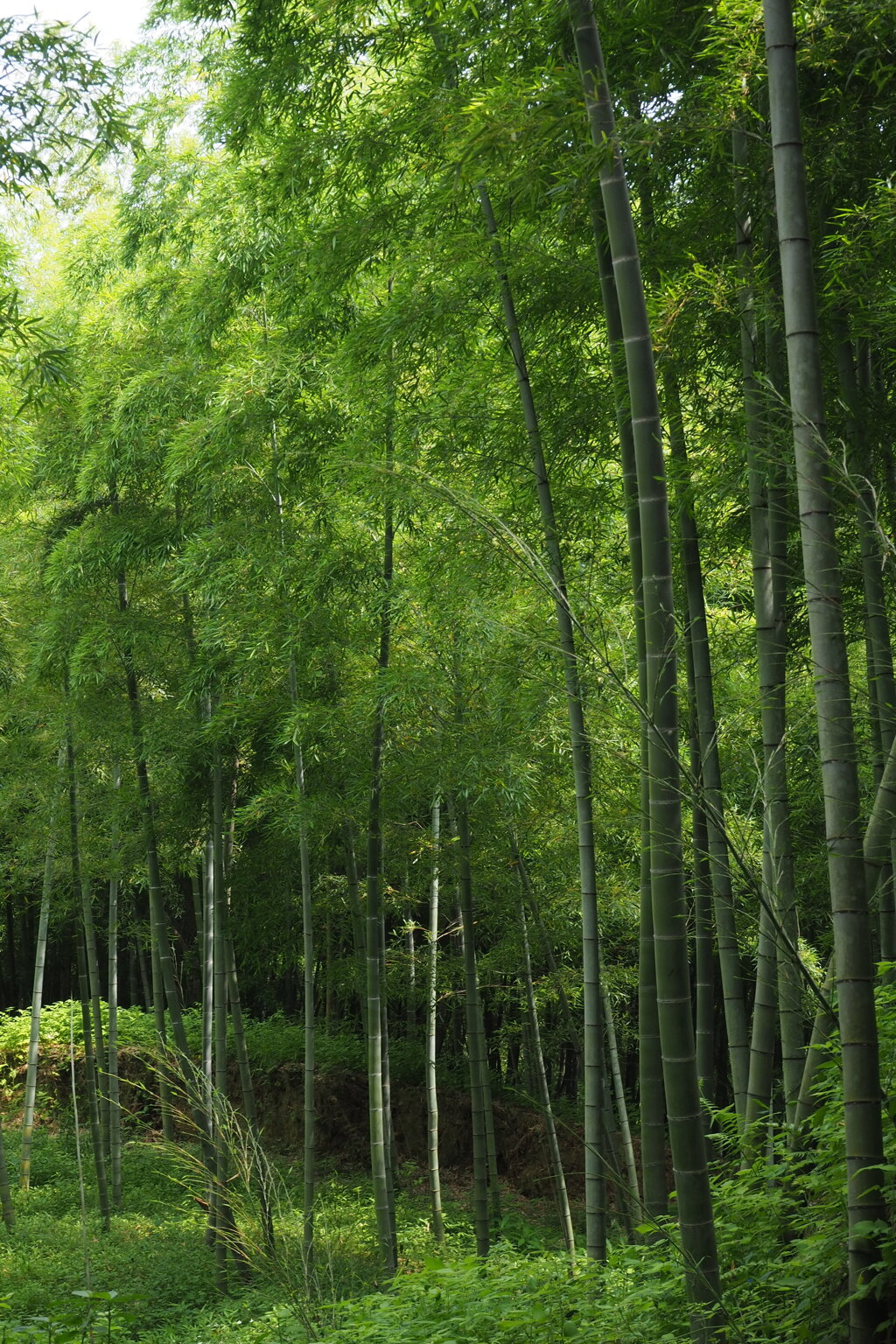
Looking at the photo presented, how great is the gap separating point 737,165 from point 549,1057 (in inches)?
447

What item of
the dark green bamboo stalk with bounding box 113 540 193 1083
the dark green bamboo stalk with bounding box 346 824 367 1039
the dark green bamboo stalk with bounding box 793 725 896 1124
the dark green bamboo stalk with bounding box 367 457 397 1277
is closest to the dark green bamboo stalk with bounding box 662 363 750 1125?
the dark green bamboo stalk with bounding box 793 725 896 1124

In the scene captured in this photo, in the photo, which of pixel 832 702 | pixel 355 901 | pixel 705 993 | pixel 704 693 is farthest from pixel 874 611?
pixel 355 901

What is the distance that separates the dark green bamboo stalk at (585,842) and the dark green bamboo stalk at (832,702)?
3.95 ft

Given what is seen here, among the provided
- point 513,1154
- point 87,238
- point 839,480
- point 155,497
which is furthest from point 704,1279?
point 513,1154

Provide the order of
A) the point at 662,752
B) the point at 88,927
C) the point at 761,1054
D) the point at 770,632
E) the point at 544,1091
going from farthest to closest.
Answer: the point at 88,927 < the point at 544,1091 < the point at 761,1054 < the point at 770,632 < the point at 662,752

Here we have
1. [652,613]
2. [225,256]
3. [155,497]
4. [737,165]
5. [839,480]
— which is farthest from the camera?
[155,497]

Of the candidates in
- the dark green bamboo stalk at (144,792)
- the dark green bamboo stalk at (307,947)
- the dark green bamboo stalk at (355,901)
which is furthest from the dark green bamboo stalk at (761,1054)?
the dark green bamboo stalk at (144,792)

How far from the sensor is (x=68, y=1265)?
7152 millimetres

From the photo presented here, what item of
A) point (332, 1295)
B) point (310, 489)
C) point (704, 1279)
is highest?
point (310, 489)

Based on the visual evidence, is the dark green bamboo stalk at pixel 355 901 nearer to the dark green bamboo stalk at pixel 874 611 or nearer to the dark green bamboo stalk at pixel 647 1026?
the dark green bamboo stalk at pixel 874 611

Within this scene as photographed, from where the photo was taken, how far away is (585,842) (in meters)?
3.57

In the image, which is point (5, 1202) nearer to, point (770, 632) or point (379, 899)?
point (379, 899)

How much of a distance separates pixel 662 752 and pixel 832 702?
1.16 ft

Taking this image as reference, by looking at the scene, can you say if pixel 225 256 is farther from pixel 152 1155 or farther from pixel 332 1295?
pixel 152 1155
